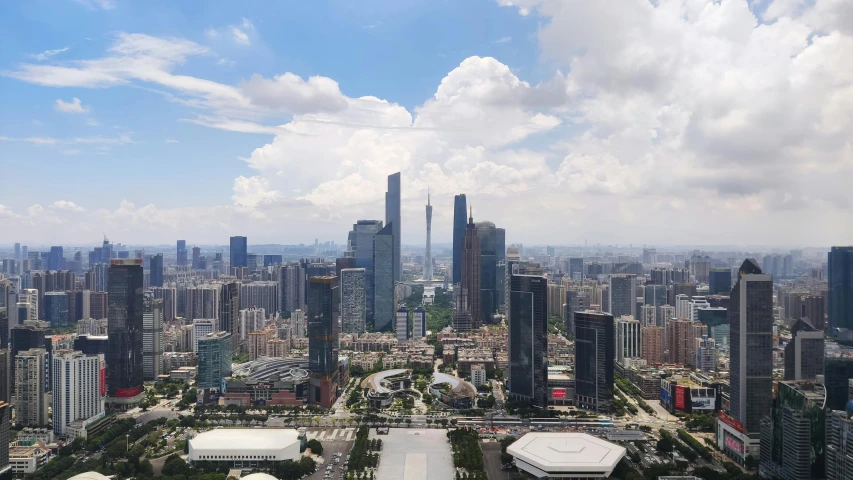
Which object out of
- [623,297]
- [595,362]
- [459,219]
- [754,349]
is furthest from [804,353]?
[459,219]

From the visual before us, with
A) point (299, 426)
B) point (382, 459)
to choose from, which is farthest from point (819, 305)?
point (299, 426)

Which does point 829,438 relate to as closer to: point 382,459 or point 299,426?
point 382,459

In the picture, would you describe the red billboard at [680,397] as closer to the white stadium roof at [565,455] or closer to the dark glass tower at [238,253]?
the white stadium roof at [565,455]

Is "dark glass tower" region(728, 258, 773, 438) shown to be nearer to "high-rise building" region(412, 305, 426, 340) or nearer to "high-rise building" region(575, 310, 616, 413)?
"high-rise building" region(575, 310, 616, 413)

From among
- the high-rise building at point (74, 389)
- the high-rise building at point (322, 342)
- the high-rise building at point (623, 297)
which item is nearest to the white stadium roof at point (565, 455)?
the high-rise building at point (322, 342)

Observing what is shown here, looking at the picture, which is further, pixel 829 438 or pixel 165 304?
pixel 165 304

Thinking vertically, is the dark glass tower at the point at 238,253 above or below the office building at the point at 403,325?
above
